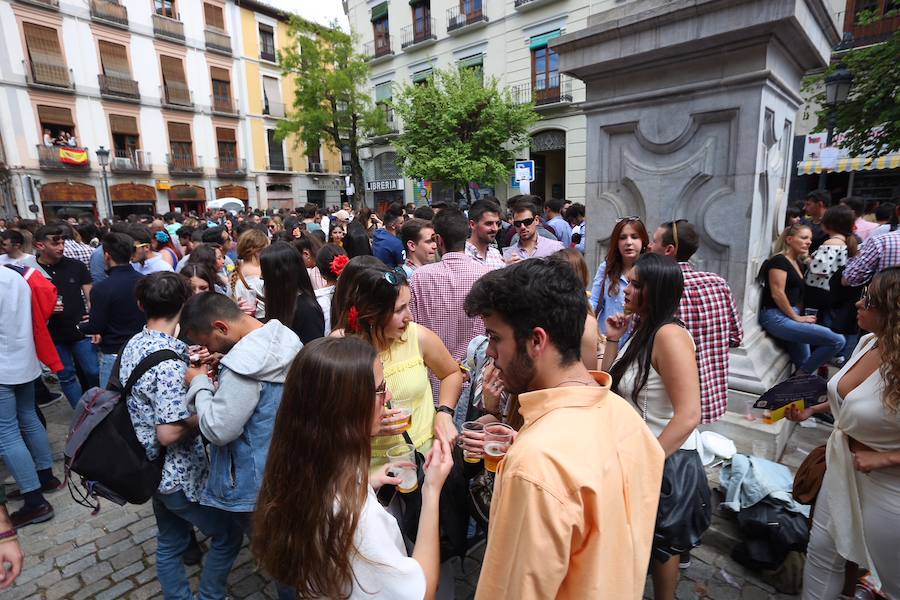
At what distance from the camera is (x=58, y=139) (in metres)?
23.0

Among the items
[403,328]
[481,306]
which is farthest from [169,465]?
[481,306]

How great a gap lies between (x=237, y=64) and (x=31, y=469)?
33357mm

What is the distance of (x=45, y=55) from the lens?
2236 centimetres

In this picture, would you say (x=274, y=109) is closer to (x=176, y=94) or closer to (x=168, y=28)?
(x=176, y=94)

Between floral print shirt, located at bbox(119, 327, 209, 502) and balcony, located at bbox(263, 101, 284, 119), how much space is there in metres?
34.1

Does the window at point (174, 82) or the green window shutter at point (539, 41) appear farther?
the window at point (174, 82)

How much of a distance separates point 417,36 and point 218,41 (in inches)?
583

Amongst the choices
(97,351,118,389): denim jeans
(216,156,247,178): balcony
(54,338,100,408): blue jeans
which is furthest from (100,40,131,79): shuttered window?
(97,351,118,389): denim jeans

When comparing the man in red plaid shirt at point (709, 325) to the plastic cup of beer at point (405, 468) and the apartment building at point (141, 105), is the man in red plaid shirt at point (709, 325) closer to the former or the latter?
the plastic cup of beer at point (405, 468)

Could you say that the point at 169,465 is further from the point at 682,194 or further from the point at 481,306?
the point at 682,194

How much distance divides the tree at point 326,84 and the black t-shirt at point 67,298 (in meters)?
21.3

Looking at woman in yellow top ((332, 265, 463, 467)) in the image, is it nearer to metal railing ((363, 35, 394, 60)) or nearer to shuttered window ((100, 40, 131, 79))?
metal railing ((363, 35, 394, 60))

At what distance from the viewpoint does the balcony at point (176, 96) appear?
86.8 feet

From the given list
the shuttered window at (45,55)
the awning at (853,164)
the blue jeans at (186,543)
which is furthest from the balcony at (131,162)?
the awning at (853,164)
